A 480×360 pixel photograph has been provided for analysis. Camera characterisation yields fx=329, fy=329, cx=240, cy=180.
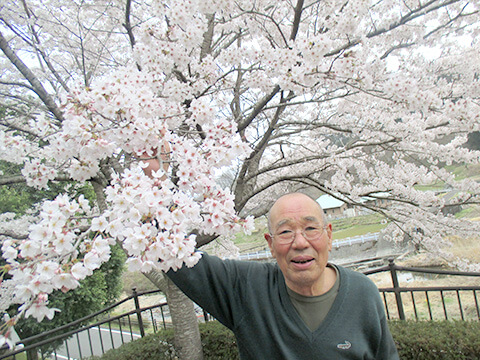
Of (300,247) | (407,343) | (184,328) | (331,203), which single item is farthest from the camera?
(331,203)

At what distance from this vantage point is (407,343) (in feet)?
9.79

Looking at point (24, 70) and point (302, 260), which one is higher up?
point (24, 70)

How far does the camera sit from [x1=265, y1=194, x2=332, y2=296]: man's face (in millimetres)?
1344

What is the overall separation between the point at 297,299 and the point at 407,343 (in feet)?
7.45

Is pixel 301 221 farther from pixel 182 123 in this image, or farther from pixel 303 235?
pixel 182 123

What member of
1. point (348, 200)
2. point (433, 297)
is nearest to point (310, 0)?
point (348, 200)

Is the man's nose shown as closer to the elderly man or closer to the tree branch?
the elderly man

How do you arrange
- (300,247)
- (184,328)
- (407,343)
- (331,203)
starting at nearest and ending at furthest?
(300,247) → (407,343) → (184,328) → (331,203)

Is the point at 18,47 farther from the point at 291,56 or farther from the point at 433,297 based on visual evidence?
the point at 433,297

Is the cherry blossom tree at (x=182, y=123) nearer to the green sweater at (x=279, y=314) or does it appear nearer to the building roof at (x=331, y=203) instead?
the green sweater at (x=279, y=314)

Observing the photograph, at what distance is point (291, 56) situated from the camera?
3.03m

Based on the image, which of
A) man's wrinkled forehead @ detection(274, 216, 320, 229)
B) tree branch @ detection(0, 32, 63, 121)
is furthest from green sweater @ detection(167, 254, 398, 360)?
tree branch @ detection(0, 32, 63, 121)

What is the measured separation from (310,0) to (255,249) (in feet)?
35.6

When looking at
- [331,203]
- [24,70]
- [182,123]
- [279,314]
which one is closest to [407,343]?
[279,314]
